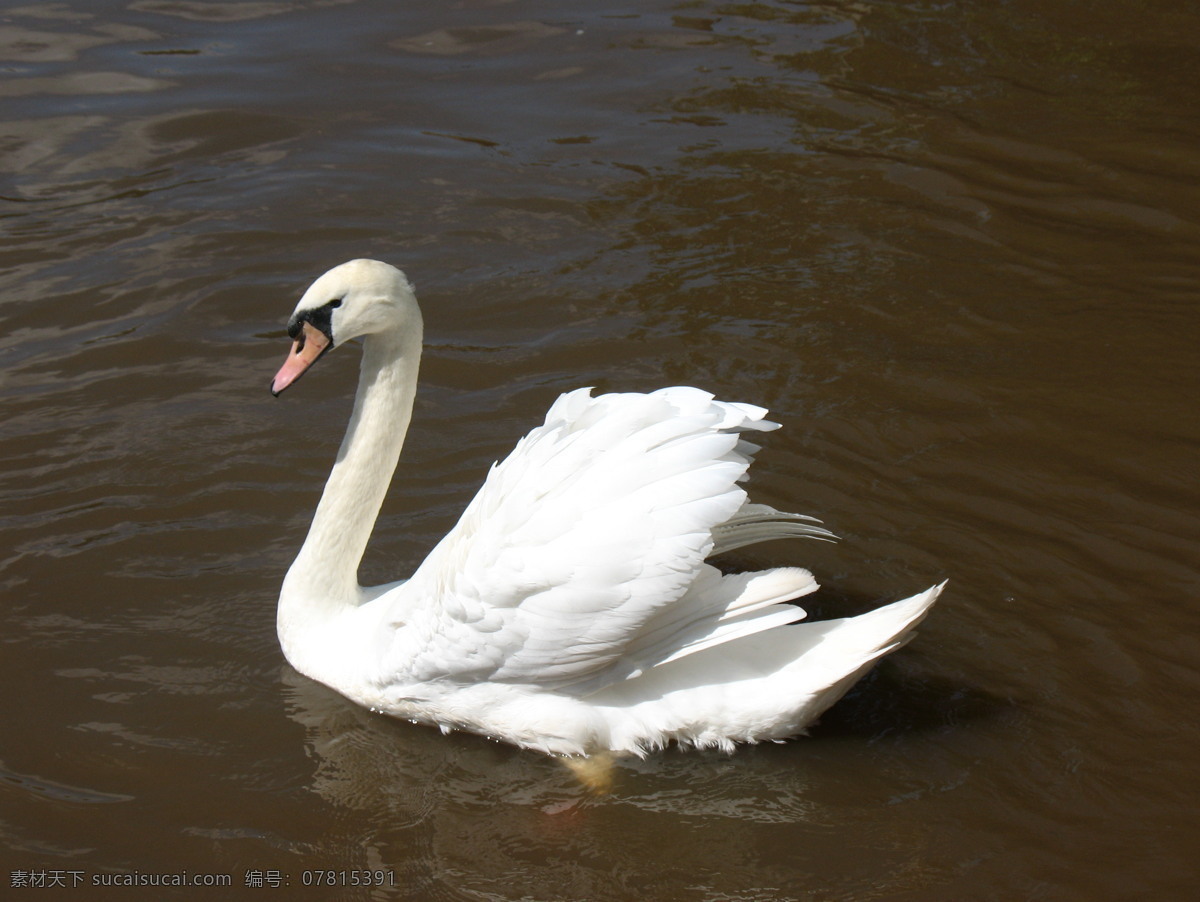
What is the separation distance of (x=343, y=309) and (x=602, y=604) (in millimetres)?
1377

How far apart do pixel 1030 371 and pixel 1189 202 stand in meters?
2.33

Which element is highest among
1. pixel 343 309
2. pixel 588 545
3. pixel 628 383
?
pixel 343 309

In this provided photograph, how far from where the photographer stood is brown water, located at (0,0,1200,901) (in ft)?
12.7

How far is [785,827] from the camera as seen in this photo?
3.84 m

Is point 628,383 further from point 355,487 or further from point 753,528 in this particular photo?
point 753,528

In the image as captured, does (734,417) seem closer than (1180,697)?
Yes

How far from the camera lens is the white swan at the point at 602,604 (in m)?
3.72

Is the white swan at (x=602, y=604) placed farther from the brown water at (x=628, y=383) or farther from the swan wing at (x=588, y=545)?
the brown water at (x=628, y=383)

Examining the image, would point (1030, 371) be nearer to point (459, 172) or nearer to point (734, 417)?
point (734, 417)

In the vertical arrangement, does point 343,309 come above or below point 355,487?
above

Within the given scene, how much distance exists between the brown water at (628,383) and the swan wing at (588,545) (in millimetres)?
469

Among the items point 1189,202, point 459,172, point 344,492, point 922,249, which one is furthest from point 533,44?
point 344,492

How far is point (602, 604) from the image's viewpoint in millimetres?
3736

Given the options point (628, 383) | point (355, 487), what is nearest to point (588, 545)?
point (355, 487)
